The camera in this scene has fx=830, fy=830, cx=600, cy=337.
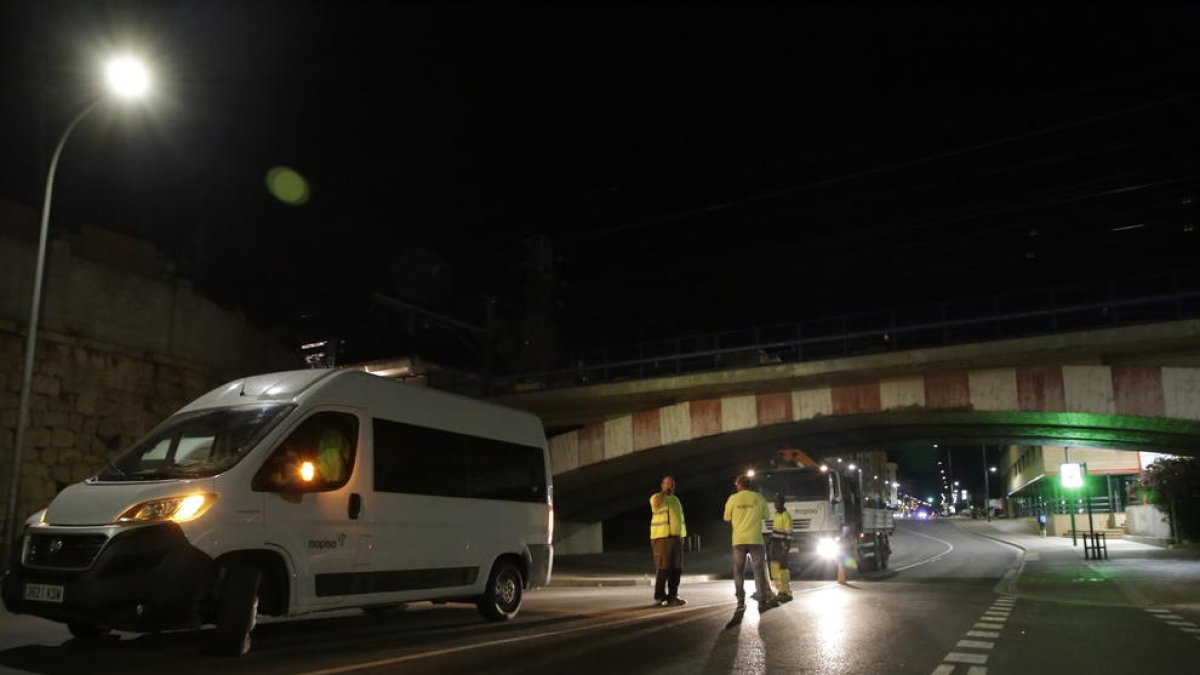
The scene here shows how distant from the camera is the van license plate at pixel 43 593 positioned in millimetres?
6829

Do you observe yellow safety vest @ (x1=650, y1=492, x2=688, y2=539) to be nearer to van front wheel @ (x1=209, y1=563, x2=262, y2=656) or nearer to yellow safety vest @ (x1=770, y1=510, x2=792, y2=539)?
yellow safety vest @ (x1=770, y1=510, x2=792, y2=539)

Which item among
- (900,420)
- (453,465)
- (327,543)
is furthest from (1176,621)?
(900,420)

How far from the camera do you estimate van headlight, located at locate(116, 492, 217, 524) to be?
6898 millimetres

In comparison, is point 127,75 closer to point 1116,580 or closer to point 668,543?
point 668,543

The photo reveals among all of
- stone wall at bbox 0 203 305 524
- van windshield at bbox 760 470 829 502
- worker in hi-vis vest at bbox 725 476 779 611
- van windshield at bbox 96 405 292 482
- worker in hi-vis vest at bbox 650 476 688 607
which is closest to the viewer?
van windshield at bbox 96 405 292 482

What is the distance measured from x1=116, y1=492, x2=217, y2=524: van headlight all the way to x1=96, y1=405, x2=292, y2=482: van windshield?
0.85ft

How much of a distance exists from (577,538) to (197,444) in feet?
87.8

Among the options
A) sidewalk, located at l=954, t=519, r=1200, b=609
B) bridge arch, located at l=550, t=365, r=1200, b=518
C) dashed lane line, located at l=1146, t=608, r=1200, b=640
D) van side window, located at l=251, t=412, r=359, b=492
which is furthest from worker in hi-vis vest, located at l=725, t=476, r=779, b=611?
bridge arch, located at l=550, t=365, r=1200, b=518

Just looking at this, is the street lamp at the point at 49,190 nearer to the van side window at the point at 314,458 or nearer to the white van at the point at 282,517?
the white van at the point at 282,517

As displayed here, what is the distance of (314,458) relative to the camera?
812cm

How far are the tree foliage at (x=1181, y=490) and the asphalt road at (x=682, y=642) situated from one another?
24.1 m

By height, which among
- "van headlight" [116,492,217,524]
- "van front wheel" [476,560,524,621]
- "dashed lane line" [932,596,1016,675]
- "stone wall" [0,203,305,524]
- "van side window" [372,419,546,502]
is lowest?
"dashed lane line" [932,596,1016,675]

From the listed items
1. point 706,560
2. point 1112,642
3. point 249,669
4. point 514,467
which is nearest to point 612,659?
point 249,669

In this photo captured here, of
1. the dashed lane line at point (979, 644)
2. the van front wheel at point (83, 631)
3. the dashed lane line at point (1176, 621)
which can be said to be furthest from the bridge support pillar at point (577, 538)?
the van front wheel at point (83, 631)
